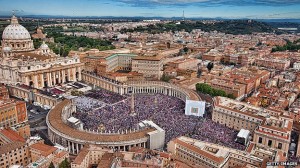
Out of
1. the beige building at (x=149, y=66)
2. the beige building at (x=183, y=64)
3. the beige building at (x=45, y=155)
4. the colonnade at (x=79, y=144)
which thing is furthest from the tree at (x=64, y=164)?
the beige building at (x=183, y=64)

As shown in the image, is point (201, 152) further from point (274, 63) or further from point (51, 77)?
point (274, 63)

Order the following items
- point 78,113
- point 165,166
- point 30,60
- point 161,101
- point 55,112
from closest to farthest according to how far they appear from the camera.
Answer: point 165,166, point 55,112, point 78,113, point 161,101, point 30,60

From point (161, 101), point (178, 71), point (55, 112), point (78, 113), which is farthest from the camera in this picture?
point (178, 71)

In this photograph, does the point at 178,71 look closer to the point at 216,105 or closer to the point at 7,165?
the point at 216,105

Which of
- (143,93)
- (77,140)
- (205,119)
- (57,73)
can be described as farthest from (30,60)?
(205,119)

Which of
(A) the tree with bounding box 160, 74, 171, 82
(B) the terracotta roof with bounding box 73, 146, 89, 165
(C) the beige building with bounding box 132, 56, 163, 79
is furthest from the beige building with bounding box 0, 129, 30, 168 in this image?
(C) the beige building with bounding box 132, 56, 163, 79

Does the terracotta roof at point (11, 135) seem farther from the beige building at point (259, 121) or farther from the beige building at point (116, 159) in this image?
the beige building at point (259, 121)
